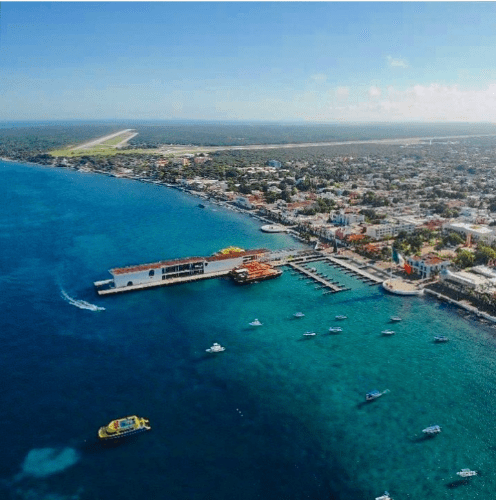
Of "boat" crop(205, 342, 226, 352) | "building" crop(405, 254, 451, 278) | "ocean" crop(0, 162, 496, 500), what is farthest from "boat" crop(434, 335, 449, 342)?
"boat" crop(205, 342, 226, 352)

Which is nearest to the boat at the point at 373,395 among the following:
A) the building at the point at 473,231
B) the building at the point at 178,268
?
the building at the point at 178,268

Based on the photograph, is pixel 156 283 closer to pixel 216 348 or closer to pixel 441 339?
pixel 216 348

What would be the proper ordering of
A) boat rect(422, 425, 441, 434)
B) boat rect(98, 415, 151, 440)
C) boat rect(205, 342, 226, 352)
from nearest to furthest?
boat rect(98, 415, 151, 440), boat rect(422, 425, 441, 434), boat rect(205, 342, 226, 352)

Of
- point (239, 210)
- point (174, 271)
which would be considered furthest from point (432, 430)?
point (239, 210)

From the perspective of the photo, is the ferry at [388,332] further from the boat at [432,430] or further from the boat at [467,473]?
the boat at [467,473]

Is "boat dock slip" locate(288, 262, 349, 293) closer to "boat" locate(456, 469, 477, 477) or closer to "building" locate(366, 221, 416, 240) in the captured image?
"building" locate(366, 221, 416, 240)

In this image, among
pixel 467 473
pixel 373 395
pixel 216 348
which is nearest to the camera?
pixel 467 473
